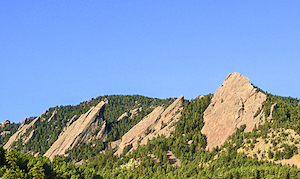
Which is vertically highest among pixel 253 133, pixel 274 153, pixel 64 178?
pixel 253 133

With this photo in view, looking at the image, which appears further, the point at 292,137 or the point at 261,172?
the point at 292,137

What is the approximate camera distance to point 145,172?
200 metres

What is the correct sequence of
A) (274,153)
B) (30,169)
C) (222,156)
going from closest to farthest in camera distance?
(30,169) → (274,153) → (222,156)

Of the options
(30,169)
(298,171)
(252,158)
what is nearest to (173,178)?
(252,158)

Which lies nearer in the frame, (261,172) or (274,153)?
(261,172)

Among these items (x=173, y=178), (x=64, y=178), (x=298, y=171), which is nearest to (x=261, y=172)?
(x=298, y=171)

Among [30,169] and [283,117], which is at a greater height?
[283,117]

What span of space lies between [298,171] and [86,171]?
3283 inches

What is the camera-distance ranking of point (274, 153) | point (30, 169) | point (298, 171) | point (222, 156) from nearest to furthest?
1. point (30, 169)
2. point (298, 171)
3. point (274, 153)
4. point (222, 156)

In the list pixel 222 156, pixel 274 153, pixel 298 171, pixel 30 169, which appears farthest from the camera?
pixel 222 156

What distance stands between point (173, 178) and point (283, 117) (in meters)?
62.3

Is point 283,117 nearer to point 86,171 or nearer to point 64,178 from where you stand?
point 86,171

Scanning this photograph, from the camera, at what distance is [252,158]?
7087 inches

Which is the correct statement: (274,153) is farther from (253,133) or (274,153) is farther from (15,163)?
(15,163)
